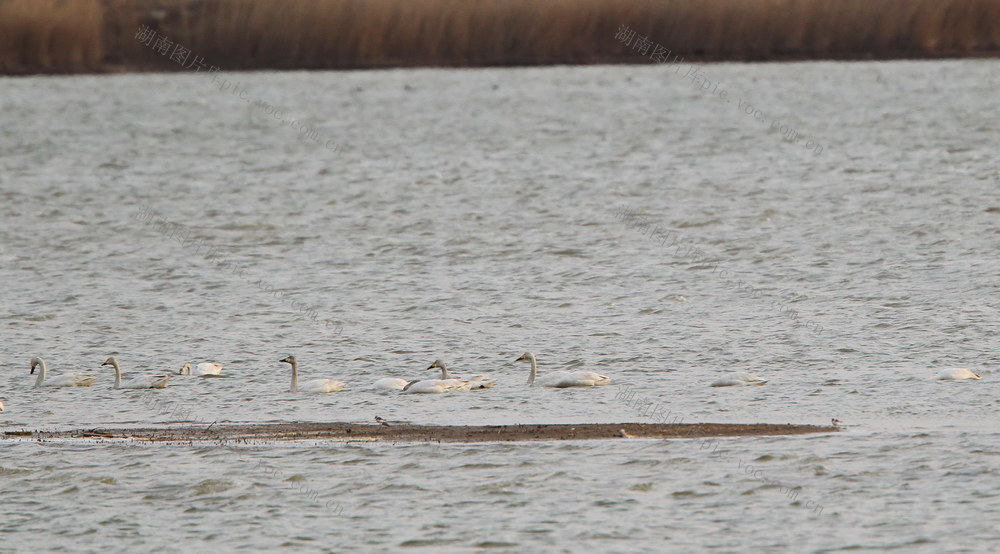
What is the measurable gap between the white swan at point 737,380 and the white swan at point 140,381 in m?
4.10

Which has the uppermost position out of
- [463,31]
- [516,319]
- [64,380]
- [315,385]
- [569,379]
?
[463,31]

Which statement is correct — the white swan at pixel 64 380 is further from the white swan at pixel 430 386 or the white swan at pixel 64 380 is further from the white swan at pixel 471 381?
the white swan at pixel 471 381

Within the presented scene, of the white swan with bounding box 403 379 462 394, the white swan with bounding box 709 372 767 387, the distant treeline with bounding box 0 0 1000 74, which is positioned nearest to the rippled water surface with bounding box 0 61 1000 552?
the white swan with bounding box 403 379 462 394

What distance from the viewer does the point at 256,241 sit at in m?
20.0

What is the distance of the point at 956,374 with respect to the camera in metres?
11.1

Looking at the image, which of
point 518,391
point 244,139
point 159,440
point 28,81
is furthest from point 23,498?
point 28,81

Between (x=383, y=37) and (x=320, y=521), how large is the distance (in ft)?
103

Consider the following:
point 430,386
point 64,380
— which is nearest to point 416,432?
point 430,386

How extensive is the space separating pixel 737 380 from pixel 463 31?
28603mm

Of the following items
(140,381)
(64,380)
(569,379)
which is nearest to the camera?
(569,379)

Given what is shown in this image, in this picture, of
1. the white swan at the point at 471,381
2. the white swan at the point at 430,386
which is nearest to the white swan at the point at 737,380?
the white swan at the point at 471,381

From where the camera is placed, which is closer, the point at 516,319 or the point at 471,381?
the point at 471,381

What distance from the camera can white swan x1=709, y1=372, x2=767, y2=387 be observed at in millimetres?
11305

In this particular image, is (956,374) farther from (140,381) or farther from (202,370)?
(140,381)
